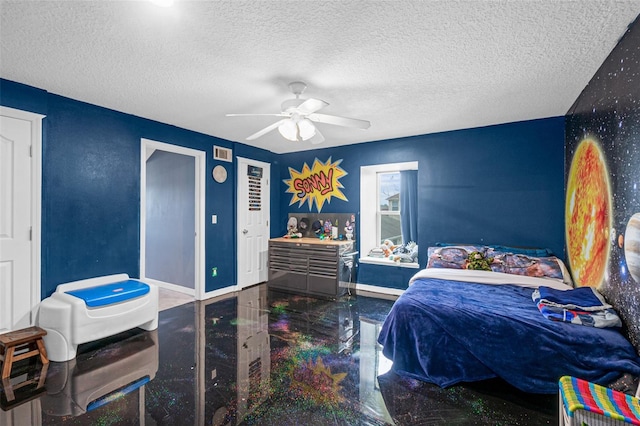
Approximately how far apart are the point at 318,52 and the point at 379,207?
11.2 ft

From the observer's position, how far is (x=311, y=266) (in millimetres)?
4691

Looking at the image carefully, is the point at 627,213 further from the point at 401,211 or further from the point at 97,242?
the point at 97,242

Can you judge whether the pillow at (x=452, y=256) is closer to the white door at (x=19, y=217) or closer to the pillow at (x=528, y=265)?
the pillow at (x=528, y=265)

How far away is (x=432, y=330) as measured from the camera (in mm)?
2352

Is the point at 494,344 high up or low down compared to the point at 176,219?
down

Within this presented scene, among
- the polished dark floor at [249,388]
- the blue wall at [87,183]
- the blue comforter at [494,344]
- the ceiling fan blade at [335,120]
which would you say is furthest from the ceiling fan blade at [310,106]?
the blue wall at [87,183]

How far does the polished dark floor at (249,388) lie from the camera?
1.90 meters

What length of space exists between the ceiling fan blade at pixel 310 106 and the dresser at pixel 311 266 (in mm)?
2393

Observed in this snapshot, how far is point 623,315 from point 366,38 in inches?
98.5

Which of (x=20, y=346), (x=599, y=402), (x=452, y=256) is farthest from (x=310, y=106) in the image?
(x=20, y=346)

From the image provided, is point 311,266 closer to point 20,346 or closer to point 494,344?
point 494,344

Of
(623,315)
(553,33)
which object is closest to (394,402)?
(623,315)

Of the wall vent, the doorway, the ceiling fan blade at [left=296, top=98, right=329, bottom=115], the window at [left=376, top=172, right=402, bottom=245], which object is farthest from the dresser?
the ceiling fan blade at [left=296, top=98, right=329, bottom=115]

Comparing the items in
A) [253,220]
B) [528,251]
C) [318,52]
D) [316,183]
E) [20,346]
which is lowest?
[20,346]
